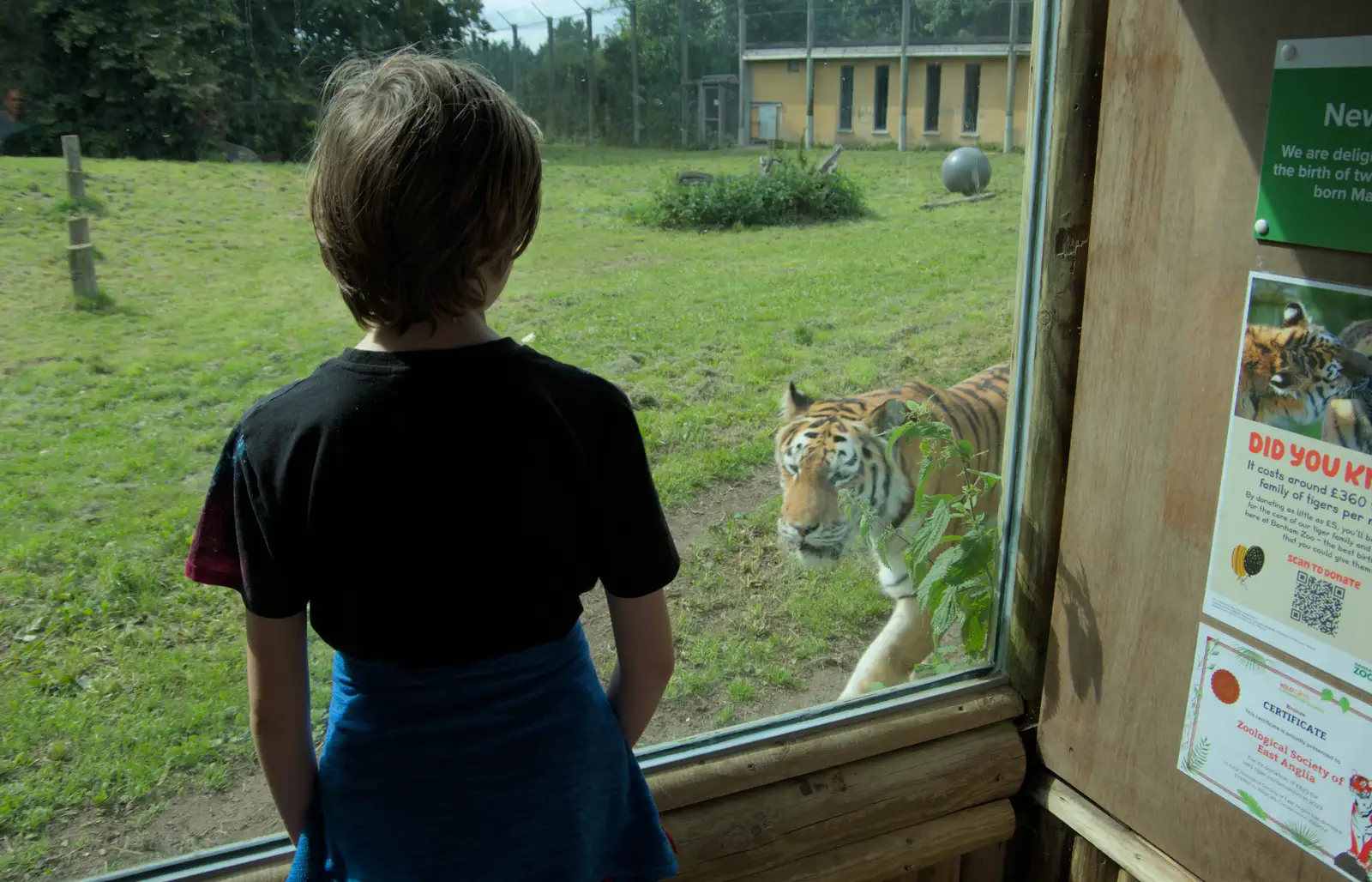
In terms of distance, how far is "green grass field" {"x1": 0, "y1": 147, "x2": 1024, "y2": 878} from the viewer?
162 centimetres

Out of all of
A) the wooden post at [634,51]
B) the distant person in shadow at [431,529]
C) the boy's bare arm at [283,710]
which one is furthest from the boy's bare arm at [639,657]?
the wooden post at [634,51]

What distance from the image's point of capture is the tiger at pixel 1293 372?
57.7 inches

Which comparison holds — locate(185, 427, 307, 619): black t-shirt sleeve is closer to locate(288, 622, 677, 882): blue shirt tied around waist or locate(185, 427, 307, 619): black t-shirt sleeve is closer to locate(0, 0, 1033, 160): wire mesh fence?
locate(288, 622, 677, 882): blue shirt tied around waist

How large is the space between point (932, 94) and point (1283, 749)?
153 cm

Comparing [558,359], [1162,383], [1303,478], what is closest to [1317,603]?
[1303,478]

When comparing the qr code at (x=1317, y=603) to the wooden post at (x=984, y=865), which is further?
the wooden post at (x=984, y=865)

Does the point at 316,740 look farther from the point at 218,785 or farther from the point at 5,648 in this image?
the point at 5,648

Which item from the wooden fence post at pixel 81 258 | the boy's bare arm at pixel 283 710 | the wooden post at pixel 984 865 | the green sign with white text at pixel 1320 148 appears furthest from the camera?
the wooden post at pixel 984 865

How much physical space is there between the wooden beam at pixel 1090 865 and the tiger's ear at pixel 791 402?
118cm

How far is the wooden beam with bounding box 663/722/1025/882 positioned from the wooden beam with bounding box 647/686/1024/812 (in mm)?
25

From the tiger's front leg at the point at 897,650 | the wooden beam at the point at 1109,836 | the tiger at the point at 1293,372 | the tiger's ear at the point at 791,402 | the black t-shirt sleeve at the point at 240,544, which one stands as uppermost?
the tiger at the point at 1293,372

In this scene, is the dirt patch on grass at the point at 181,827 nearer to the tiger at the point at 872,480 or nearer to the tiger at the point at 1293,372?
the tiger at the point at 872,480

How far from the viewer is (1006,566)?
7.30 ft

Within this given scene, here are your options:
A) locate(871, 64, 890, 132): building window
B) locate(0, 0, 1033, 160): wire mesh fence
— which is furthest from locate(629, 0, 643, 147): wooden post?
locate(871, 64, 890, 132): building window
